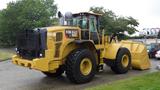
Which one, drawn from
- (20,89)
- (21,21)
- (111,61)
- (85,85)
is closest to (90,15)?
(111,61)

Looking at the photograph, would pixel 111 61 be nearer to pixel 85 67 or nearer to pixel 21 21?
pixel 85 67

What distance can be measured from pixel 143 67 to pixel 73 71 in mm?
5509

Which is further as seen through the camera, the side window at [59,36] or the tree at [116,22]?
the tree at [116,22]

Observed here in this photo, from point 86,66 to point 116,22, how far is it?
116 feet

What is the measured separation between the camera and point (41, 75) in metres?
15.8

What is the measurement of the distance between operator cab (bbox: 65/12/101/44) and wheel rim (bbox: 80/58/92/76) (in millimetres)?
1091

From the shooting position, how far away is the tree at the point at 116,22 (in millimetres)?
46875

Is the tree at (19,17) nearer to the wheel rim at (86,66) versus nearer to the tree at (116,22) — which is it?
the tree at (116,22)

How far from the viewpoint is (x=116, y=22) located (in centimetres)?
4891

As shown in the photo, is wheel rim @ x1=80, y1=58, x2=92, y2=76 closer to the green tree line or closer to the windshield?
the windshield

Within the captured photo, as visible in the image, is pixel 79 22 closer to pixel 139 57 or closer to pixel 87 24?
pixel 87 24

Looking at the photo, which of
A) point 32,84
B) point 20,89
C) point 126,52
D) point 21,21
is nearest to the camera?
point 20,89

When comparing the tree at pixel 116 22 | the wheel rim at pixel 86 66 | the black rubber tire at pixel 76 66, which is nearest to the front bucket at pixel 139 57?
the wheel rim at pixel 86 66

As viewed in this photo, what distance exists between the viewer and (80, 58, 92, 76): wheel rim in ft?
44.7
